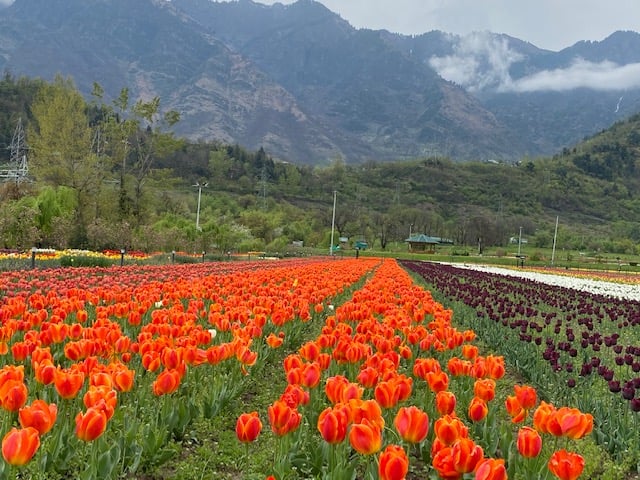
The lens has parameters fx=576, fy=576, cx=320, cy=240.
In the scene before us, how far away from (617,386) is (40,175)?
122 ft

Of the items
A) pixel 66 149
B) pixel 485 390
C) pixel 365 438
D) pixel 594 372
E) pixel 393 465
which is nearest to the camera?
pixel 393 465

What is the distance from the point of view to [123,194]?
3566 cm

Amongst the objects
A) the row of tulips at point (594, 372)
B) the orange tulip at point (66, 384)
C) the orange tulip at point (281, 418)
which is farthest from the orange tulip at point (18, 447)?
the row of tulips at point (594, 372)

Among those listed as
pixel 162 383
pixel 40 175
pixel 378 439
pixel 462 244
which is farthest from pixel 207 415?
pixel 462 244

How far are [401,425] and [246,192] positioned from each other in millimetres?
116789

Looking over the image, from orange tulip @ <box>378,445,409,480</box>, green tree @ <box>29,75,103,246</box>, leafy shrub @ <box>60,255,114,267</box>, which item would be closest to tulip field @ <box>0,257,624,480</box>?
orange tulip @ <box>378,445,409,480</box>

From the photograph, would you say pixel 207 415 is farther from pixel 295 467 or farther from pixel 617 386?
pixel 617 386

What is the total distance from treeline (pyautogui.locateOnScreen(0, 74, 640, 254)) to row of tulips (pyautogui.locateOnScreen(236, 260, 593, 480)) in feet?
72.4

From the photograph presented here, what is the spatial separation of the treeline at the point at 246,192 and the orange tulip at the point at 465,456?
78.4ft

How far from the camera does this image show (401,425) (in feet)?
8.71

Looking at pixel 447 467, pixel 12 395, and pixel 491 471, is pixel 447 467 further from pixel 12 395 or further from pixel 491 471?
pixel 12 395

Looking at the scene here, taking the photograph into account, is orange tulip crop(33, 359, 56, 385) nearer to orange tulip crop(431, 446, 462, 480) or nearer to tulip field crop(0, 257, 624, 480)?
tulip field crop(0, 257, 624, 480)

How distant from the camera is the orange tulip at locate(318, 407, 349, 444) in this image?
2586 millimetres

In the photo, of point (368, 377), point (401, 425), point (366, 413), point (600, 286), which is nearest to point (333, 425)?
point (366, 413)
